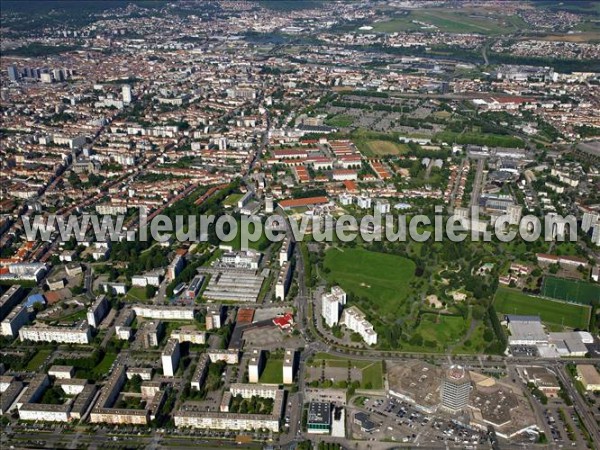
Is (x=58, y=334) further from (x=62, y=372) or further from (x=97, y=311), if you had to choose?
(x=62, y=372)

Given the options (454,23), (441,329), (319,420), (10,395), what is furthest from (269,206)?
(454,23)

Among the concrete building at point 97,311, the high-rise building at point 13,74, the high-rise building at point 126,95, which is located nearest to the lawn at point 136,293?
the concrete building at point 97,311

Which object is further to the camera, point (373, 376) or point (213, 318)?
point (213, 318)

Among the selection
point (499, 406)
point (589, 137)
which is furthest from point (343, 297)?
point (589, 137)

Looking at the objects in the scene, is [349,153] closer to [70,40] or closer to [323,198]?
[323,198]

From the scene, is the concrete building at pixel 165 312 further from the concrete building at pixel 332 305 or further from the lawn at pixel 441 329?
the lawn at pixel 441 329

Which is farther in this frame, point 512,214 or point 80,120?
point 80,120
